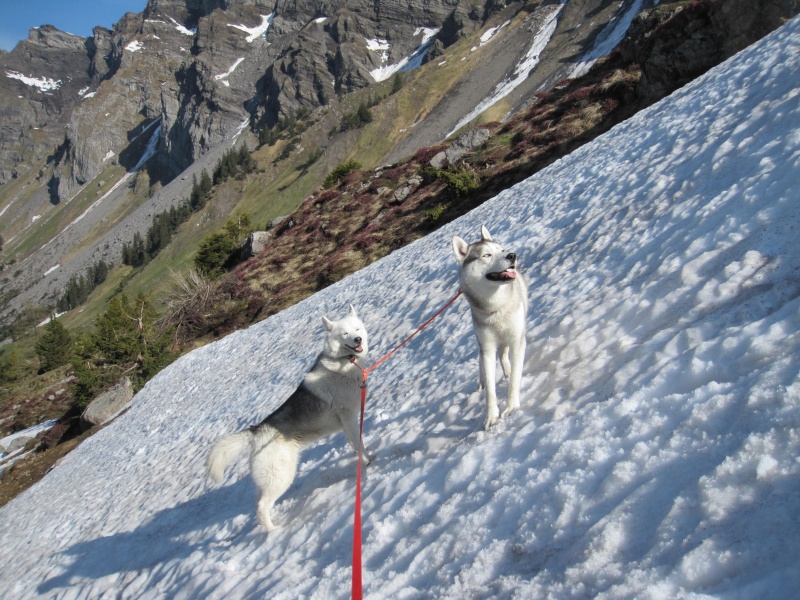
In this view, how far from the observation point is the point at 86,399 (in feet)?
126

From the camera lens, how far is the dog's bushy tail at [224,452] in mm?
7088

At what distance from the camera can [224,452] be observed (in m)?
7.13

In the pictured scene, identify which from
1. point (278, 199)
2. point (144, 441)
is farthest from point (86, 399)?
point (278, 199)

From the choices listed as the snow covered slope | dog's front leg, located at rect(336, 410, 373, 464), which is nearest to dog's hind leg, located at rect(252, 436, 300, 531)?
the snow covered slope

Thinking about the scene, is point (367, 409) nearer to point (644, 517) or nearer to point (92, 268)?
point (644, 517)

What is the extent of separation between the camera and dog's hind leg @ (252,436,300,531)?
7043mm

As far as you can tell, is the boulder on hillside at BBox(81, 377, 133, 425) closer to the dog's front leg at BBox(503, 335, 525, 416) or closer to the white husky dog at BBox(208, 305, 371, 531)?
the white husky dog at BBox(208, 305, 371, 531)

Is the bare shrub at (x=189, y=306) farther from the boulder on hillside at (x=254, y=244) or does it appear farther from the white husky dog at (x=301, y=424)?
the white husky dog at (x=301, y=424)

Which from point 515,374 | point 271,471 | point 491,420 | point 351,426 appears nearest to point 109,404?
Result: point 271,471

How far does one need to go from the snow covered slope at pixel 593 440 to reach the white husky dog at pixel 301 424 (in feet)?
2.24

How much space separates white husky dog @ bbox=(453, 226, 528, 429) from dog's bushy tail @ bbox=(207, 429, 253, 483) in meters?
4.11

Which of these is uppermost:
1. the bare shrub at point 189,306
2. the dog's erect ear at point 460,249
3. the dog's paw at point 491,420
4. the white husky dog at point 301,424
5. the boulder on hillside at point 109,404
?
the bare shrub at point 189,306

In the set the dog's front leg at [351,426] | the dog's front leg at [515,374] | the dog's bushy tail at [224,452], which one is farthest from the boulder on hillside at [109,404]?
the dog's front leg at [515,374]

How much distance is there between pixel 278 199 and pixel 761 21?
405 ft
